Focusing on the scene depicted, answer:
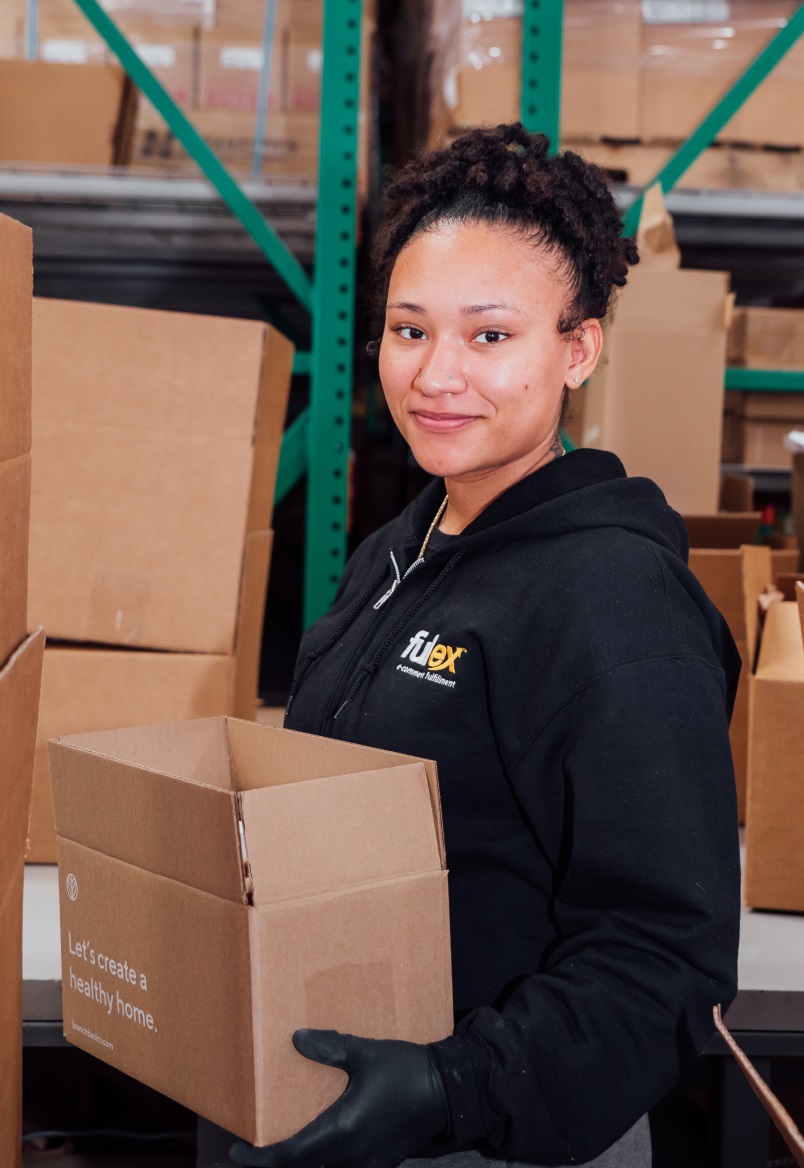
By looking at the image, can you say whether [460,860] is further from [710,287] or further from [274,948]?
[710,287]

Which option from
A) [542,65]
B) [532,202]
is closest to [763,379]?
[542,65]

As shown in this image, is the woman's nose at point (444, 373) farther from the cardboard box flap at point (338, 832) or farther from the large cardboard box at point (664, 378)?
the large cardboard box at point (664, 378)

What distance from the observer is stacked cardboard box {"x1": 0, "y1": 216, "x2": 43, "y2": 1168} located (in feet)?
2.28

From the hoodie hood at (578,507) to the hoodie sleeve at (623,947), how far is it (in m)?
0.15

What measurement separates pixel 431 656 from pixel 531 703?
4.1 inches

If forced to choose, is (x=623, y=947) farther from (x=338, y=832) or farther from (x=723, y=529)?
(x=723, y=529)

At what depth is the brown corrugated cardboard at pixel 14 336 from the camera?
68cm

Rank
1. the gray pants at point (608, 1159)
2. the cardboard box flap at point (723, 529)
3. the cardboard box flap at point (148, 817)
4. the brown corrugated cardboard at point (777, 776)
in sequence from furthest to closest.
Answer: the cardboard box flap at point (723, 529) → the brown corrugated cardboard at point (777, 776) → the gray pants at point (608, 1159) → the cardboard box flap at point (148, 817)

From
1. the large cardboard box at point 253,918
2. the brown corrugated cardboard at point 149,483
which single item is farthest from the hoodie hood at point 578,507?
the brown corrugated cardboard at point 149,483

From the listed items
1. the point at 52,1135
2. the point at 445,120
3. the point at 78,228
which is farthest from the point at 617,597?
the point at 78,228

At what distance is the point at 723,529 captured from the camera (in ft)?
5.25

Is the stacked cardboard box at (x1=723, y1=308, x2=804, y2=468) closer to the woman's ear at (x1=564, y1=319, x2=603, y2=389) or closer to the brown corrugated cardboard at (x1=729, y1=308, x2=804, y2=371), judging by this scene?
the brown corrugated cardboard at (x1=729, y1=308, x2=804, y2=371)

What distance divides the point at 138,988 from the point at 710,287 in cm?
139

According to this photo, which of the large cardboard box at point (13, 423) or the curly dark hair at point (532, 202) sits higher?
the curly dark hair at point (532, 202)
